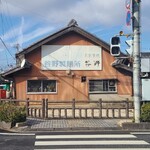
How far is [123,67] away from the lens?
1131 inches

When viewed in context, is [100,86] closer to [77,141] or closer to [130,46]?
[130,46]

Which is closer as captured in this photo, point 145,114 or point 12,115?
point 145,114

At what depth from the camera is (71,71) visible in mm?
28781

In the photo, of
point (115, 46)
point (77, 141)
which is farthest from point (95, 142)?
point (115, 46)

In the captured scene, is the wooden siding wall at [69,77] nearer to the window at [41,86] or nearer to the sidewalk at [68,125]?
the window at [41,86]

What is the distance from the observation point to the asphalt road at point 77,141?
1022 centimetres

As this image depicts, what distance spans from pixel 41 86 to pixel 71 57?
3.18 meters

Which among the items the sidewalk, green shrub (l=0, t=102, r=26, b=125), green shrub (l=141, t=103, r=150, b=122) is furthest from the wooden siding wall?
green shrub (l=141, t=103, r=150, b=122)

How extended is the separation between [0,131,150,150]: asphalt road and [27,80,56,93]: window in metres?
15.4

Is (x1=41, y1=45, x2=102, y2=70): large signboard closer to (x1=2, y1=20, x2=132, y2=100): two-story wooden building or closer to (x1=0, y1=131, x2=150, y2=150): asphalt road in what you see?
(x1=2, y1=20, x2=132, y2=100): two-story wooden building

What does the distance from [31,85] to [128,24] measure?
15289 millimetres

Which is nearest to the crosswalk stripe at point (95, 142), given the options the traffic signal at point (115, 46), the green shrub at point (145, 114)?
the green shrub at point (145, 114)

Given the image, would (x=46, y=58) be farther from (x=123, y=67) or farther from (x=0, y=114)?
(x=0, y=114)

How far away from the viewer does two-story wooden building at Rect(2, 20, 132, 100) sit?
28.4m
